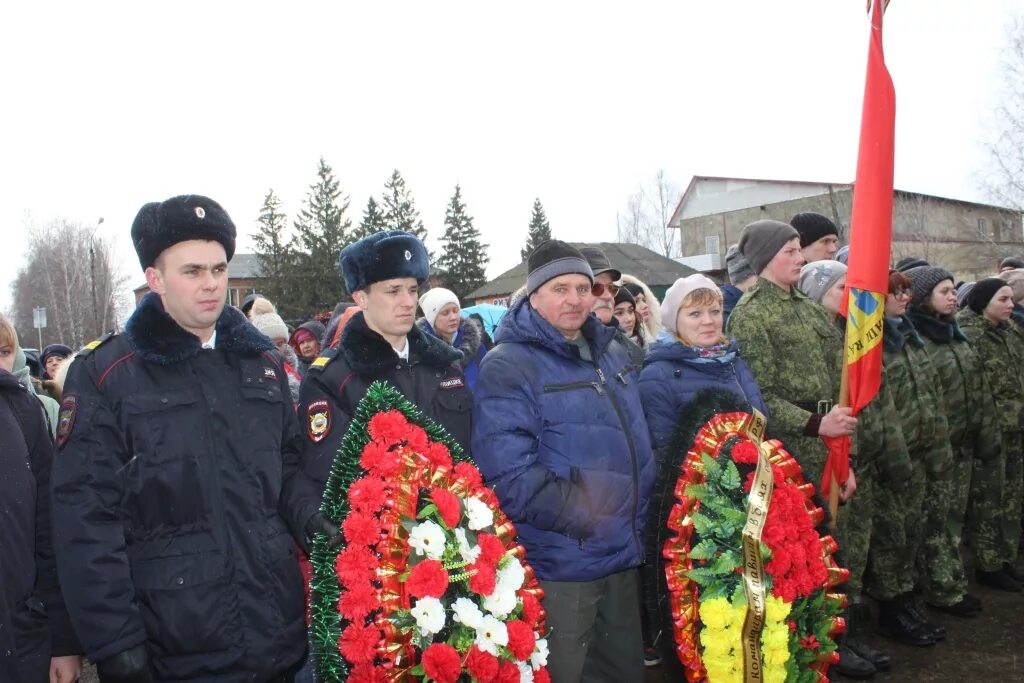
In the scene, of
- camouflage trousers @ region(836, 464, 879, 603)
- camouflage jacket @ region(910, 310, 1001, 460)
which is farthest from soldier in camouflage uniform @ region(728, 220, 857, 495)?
camouflage jacket @ region(910, 310, 1001, 460)

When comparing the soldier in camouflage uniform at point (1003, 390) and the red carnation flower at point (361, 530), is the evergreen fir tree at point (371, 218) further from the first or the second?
the red carnation flower at point (361, 530)

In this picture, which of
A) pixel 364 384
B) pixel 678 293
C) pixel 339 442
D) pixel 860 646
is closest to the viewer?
pixel 339 442

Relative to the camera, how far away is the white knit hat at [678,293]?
3.93 metres

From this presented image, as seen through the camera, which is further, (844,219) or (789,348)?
(844,219)

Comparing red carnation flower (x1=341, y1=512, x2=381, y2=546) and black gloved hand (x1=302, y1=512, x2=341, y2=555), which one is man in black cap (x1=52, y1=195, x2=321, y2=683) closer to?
black gloved hand (x1=302, y1=512, x2=341, y2=555)

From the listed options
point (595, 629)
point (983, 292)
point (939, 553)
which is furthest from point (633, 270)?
point (595, 629)

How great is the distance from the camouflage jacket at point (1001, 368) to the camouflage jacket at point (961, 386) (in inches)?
7.3

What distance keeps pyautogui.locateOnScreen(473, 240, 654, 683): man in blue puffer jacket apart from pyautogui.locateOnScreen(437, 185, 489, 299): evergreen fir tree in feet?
141

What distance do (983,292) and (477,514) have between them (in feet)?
18.1

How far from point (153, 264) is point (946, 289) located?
5.34 metres

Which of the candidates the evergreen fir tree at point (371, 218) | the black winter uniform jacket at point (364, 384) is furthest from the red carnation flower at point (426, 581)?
the evergreen fir tree at point (371, 218)

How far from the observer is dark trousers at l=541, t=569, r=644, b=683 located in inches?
122

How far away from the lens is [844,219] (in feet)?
122

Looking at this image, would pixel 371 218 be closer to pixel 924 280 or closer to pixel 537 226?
pixel 537 226
